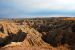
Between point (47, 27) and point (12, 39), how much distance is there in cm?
1160

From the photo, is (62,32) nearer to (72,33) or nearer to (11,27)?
(72,33)

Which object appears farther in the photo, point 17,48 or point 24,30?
point 24,30

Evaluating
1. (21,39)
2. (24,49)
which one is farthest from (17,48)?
(21,39)

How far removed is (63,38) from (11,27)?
25.1 metres

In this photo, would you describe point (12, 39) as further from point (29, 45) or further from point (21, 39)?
point (29, 45)

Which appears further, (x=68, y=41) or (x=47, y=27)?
(x=47, y=27)

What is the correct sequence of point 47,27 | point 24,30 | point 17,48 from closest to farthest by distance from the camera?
point 17,48
point 24,30
point 47,27

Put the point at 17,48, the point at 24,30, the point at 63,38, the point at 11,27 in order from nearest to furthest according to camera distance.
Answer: the point at 17,48
the point at 63,38
the point at 24,30
the point at 11,27

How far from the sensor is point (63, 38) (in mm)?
72750

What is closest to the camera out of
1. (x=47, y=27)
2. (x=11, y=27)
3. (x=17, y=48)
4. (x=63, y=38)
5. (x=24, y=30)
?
(x=17, y=48)

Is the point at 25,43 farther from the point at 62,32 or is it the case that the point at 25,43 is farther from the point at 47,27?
the point at 47,27

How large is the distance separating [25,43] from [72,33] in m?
11.8

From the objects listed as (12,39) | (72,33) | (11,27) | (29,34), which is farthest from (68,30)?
(11,27)

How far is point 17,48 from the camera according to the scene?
68.3m
